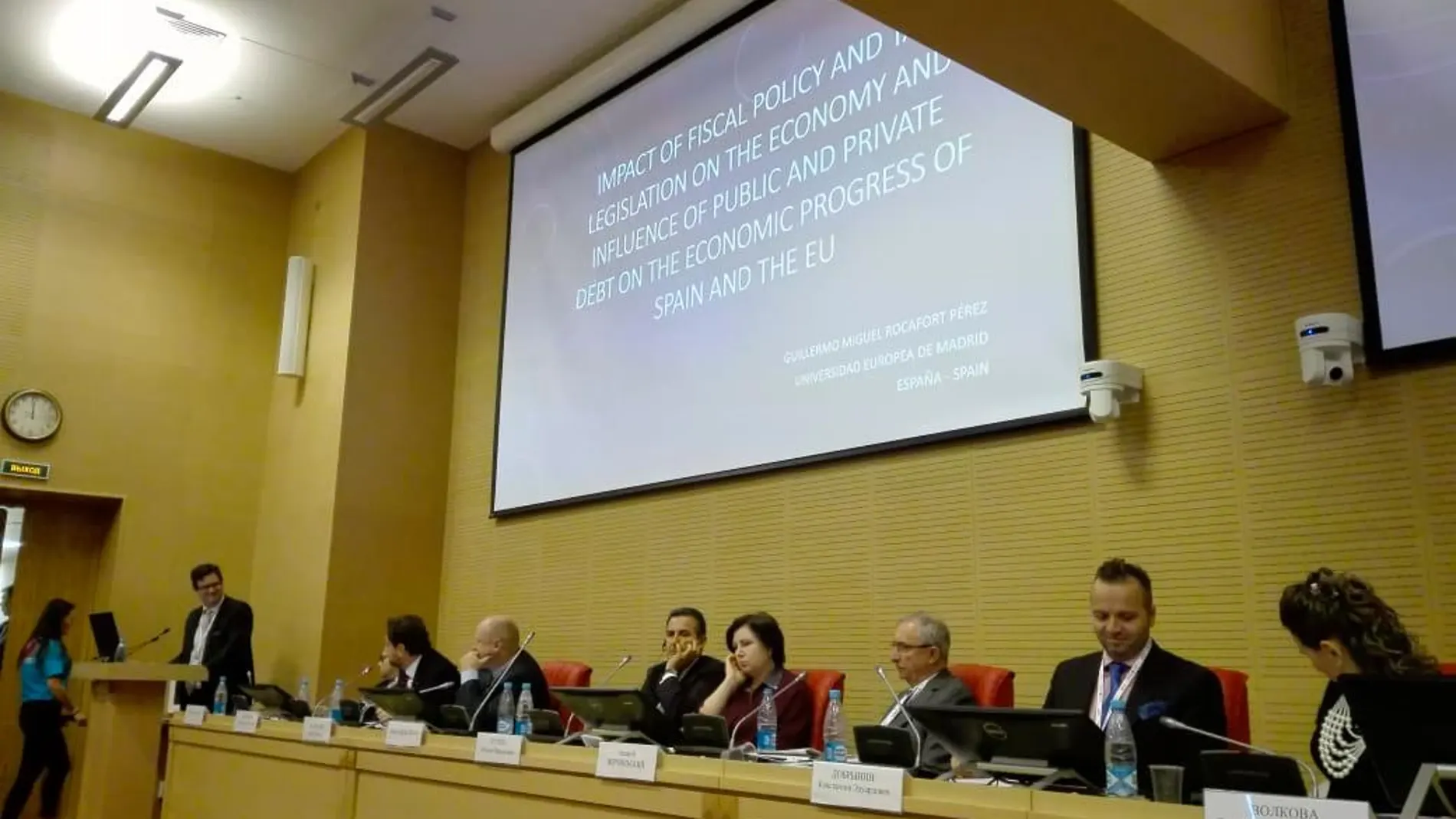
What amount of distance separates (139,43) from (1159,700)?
6.04 meters

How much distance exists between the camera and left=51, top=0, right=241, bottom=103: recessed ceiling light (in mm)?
5762

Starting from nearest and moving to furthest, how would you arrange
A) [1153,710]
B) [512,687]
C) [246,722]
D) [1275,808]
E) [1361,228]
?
[1275,808] < [1153,710] < [1361,228] < [246,722] < [512,687]

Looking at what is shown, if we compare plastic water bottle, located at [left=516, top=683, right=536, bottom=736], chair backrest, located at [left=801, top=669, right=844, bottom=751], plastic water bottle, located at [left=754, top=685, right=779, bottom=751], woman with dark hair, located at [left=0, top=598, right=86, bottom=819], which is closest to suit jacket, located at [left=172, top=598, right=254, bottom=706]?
woman with dark hair, located at [left=0, top=598, right=86, bottom=819]

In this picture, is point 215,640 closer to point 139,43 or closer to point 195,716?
point 195,716

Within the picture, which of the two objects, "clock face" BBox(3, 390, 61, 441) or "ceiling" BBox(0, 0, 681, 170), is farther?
"clock face" BBox(3, 390, 61, 441)

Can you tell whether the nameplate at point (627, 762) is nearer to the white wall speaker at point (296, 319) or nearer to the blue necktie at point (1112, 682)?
the blue necktie at point (1112, 682)

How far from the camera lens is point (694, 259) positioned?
17.0 feet

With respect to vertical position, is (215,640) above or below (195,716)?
above

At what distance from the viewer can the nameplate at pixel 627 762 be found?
7.48ft

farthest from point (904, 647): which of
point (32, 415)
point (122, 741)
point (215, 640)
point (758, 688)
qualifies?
point (32, 415)

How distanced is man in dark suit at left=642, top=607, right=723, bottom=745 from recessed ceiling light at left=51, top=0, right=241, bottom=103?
4.17 m

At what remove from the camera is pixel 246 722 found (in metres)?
3.79

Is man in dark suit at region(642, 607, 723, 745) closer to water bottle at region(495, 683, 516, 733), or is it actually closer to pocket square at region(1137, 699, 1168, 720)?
water bottle at region(495, 683, 516, 733)

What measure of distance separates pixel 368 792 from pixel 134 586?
4290mm
